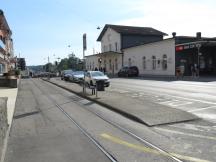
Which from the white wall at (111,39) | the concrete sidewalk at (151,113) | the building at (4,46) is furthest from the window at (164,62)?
the concrete sidewalk at (151,113)

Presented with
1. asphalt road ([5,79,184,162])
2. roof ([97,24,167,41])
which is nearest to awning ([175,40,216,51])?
roof ([97,24,167,41])

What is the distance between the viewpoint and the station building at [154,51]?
49.5m

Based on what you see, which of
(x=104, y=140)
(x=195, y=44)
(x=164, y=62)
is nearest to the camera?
(x=104, y=140)

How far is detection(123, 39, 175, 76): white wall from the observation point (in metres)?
51.2

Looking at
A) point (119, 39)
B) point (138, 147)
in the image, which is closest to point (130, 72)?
point (119, 39)

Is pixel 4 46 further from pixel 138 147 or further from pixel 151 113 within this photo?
pixel 138 147

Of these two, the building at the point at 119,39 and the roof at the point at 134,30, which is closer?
the building at the point at 119,39

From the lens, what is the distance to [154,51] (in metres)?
56.7

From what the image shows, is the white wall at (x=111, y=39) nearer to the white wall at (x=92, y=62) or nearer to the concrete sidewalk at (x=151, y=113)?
the white wall at (x=92, y=62)

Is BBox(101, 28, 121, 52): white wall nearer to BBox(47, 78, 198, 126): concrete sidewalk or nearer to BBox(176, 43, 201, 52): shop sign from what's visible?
BBox(176, 43, 201, 52): shop sign

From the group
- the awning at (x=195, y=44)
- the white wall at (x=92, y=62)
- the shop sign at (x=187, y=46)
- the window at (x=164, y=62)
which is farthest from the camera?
the white wall at (x=92, y=62)

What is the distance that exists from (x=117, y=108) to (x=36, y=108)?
404 centimetres

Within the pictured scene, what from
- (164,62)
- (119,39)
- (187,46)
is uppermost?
(119,39)

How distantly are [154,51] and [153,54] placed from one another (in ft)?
2.20
